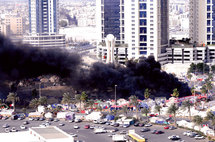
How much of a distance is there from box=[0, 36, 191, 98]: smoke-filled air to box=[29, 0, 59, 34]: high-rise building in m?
49.9

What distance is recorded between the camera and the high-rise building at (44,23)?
349ft

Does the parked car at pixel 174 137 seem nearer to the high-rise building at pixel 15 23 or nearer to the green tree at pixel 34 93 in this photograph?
the green tree at pixel 34 93

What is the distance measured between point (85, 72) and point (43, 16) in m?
54.3

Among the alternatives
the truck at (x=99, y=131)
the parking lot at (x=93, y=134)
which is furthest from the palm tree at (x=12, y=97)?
the truck at (x=99, y=131)

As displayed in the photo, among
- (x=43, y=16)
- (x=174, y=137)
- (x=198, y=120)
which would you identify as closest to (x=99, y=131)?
(x=174, y=137)

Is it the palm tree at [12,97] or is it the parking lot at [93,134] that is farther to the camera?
the palm tree at [12,97]

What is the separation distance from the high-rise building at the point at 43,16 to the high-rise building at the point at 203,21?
112 ft

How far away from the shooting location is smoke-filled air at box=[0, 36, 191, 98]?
53.7 metres

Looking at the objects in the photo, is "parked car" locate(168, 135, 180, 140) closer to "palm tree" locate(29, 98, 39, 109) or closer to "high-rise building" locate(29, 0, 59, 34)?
"palm tree" locate(29, 98, 39, 109)

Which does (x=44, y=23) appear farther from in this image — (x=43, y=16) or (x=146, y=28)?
(x=146, y=28)

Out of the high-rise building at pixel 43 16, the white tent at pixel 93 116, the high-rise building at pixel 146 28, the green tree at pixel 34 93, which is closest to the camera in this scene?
the white tent at pixel 93 116

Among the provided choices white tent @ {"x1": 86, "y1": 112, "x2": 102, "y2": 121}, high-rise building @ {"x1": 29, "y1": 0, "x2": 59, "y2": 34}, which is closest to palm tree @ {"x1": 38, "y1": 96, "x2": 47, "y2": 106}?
white tent @ {"x1": 86, "y1": 112, "x2": 102, "y2": 121}

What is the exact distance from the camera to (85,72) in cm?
5672

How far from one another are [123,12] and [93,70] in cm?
2412
